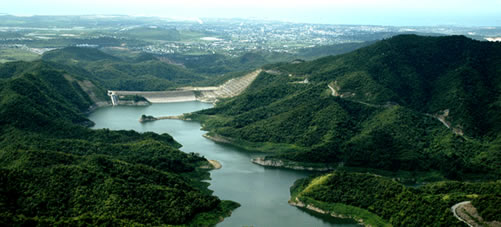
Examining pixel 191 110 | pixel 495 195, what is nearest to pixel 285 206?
pixel 495 195

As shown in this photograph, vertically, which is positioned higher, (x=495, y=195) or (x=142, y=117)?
(x=495, y=195)

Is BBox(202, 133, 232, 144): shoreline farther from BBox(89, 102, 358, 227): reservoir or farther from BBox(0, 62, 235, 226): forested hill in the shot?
BBox(0, 62, 235, 226): forested hill

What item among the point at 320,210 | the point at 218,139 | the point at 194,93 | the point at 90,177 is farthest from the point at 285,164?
the point at 194,93

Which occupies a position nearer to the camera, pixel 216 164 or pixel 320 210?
pixel 320 210

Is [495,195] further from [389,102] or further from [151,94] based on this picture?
[151,94]

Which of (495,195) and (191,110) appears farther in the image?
(191,110)

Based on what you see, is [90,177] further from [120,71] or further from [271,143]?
[120,71]
